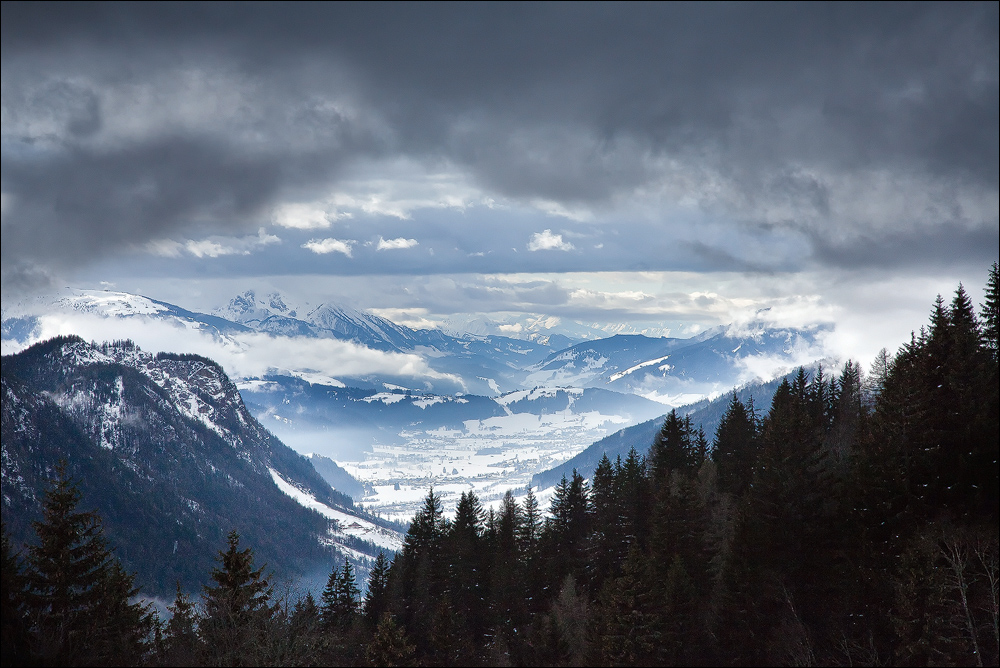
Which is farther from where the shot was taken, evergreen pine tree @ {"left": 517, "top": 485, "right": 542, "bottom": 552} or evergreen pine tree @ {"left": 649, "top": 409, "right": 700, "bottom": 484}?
evergreen pine tree @ {"left": 649, "top": 409, "right": 700, "bottom": 484}

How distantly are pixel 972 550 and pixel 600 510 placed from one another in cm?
4238

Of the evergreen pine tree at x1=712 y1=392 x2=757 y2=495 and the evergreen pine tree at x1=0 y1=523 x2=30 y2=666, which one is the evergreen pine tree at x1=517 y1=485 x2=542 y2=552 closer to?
the evergreen pine tree at x1=712 y1=392 x2=757 y2=495

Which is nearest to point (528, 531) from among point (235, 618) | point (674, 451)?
point (674, 451)

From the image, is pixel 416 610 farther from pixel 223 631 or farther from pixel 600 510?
pixel 223 631

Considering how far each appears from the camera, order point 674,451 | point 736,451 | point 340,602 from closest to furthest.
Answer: point 340,602 → point 736,451 → point 674,451

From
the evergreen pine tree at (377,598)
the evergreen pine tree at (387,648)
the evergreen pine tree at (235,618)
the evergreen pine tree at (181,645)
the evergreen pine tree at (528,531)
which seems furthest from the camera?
the evergreen pine tree at (528,531)

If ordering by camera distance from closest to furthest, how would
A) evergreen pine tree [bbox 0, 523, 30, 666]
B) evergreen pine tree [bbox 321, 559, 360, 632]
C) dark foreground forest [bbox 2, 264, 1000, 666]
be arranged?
evergreen pine tree [bbox 0, 523, 30, 666] < dark foreground forest [bbox 2, 264, 1000, 666] < evergreen pine tree [bbox 321, 559, 360, 632]

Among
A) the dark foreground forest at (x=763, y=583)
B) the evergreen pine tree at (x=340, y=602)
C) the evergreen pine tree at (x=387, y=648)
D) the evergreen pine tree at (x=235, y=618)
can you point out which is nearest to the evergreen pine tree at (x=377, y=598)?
the evergreen pine tree at (x=340, y=602)

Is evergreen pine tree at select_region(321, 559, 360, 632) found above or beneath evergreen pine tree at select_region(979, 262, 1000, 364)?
beneath

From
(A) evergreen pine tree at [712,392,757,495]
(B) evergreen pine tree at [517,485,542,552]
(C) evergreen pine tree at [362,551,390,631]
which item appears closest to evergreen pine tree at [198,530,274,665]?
(C) evergreen pine tree at [362,551,390,631]

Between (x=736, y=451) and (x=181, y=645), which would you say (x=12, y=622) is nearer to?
(x=181, y=645)

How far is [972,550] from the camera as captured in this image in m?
33.7

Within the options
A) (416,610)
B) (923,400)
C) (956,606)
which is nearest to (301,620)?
(416,610)

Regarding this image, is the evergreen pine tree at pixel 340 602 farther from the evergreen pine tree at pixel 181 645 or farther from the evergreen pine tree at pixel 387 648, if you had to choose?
the evergreen pine tree at pixel 181 645
